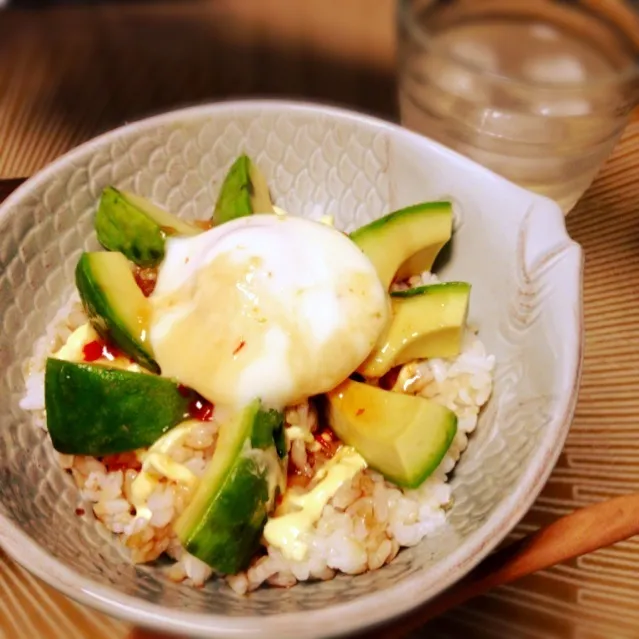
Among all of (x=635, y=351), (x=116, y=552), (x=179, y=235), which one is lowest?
(x=635, y=351)

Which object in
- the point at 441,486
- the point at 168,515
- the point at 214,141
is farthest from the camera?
the point at 214,141

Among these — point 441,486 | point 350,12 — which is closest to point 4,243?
point 441,486

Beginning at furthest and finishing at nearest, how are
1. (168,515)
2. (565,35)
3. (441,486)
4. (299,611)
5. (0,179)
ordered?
(565,35) < (0,179) < (441,486) < (168,515) < (299,611)

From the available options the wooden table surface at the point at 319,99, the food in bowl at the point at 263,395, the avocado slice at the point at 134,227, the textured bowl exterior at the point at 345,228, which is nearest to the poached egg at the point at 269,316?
the food in bowl at the point at 263,395

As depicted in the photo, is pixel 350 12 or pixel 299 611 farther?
pixel 350 12

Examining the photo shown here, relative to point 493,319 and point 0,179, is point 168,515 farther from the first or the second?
point 0,179

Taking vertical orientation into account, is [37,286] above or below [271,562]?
above

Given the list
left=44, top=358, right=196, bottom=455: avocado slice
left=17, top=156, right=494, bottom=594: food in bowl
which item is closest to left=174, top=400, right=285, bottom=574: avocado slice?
left=17, top=156, right=494, bottom=594: food in bowl
